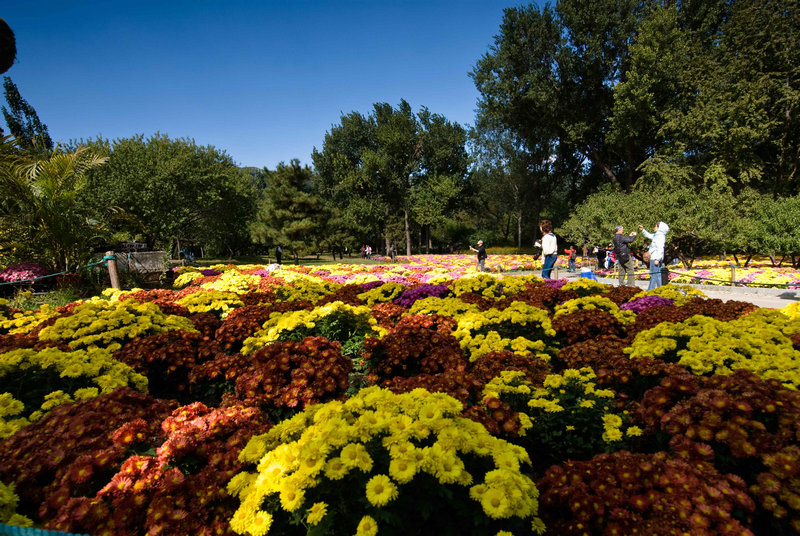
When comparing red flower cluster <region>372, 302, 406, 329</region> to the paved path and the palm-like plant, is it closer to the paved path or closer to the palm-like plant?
the paved path

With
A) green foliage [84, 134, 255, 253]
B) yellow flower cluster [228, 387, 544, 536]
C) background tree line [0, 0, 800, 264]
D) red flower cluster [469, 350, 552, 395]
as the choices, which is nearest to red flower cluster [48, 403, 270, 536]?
yellow flower cluster [228, 387, 544, 536]

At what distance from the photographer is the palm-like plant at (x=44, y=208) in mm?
8367

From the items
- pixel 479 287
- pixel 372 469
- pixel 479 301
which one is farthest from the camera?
pixel 479 287

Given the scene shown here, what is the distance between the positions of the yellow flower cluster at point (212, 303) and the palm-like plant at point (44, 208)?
193 inches

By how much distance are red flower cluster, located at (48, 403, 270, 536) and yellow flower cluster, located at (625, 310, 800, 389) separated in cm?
352

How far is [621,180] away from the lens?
3228 cm

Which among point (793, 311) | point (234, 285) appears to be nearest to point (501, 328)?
point (793, 311)

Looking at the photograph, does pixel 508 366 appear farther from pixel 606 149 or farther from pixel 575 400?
pixel 606 149

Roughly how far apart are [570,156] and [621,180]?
593 cm

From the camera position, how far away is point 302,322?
459 cm

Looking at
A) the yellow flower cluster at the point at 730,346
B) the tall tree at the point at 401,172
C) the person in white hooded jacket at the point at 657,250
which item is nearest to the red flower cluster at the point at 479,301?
the yellow flower cluster at the point at 730,346

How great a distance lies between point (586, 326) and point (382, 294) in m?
3.65

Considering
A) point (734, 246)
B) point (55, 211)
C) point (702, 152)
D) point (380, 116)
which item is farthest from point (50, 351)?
point (380, 116)

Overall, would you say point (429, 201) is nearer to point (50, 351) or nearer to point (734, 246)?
point (734, 246)
